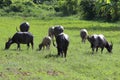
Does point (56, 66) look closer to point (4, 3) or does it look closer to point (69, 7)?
point (69, 7)

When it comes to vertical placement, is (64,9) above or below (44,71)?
below

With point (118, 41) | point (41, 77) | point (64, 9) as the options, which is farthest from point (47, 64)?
point (64, 9)

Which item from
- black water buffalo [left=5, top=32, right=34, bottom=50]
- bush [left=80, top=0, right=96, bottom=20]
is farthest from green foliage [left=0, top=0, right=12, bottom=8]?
black water buffalo [left=5, top=32, right=34, bottom=50]

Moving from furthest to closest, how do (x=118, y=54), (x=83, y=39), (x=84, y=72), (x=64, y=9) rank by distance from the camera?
(x=64, y=9)
(x=83, y=39)
(x=118, y=54)
(x=84, y=72)

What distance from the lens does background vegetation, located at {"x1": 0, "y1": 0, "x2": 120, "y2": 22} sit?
74.5 metres

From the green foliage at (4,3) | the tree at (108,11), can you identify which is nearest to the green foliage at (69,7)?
the tree at (108,11)

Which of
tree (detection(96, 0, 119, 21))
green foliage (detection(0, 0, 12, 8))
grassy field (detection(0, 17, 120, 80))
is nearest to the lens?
grassy field (detection(0, 17, 120, 80))

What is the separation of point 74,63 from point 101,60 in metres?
2.73

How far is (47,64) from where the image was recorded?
2222 cm

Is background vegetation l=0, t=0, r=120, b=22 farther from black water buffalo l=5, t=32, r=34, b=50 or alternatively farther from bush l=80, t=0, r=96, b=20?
black water buffalo l=5, t=32, r=34, b=50

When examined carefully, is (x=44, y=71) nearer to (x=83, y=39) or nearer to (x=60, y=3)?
(x=83, y=39)

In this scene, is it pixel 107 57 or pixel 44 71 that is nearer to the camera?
pixel 44 71

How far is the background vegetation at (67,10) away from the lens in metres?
74.5

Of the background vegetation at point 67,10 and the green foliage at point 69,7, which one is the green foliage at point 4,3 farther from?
the green foliage at point 69,7
